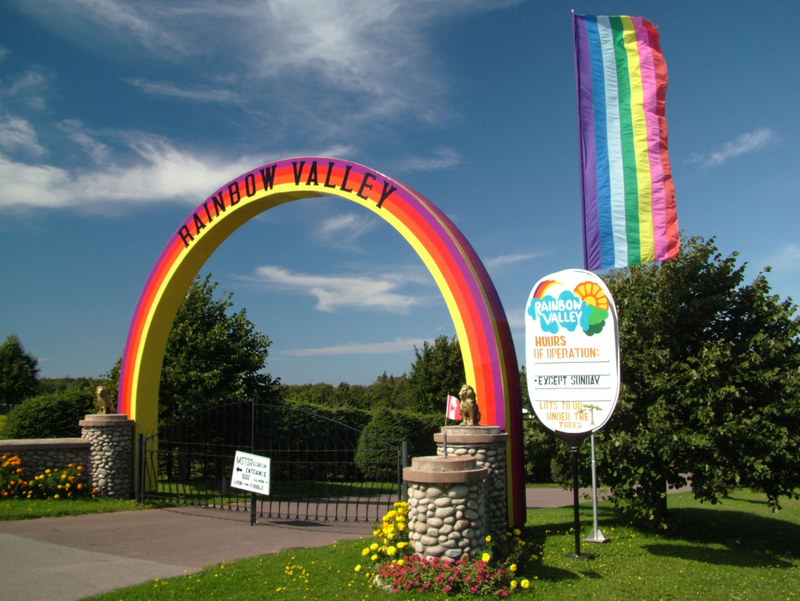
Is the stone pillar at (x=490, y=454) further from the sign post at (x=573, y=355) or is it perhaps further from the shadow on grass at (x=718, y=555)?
the shadow on grass at (x=718, y=555)

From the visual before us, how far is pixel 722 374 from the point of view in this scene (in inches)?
374

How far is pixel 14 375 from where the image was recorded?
45.0 meters

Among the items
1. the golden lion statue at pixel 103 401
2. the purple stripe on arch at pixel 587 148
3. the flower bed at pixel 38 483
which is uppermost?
the purple stripe on arch at pixel 587 148

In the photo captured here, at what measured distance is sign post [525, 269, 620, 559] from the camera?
7312mm

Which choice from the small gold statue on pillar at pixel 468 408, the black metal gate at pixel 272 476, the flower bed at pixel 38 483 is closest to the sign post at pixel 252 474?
the black metal gate at pixel 272 476

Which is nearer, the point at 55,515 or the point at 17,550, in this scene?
the point at 17,550

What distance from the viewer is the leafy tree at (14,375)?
44.4 m

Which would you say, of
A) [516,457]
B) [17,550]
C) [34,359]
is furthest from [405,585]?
[34,359]

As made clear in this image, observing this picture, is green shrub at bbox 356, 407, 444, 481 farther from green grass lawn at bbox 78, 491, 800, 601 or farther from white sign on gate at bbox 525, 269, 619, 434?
white sign on gate at bbox 525, 269, 619, 434

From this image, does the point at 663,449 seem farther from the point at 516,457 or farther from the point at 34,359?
the point at 34,359

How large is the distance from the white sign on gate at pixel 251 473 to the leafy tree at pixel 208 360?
563 centimetres

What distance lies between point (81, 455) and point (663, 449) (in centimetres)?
1195

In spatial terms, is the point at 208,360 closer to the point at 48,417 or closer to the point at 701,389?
the point at 48,417

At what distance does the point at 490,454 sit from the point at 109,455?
8.99m
